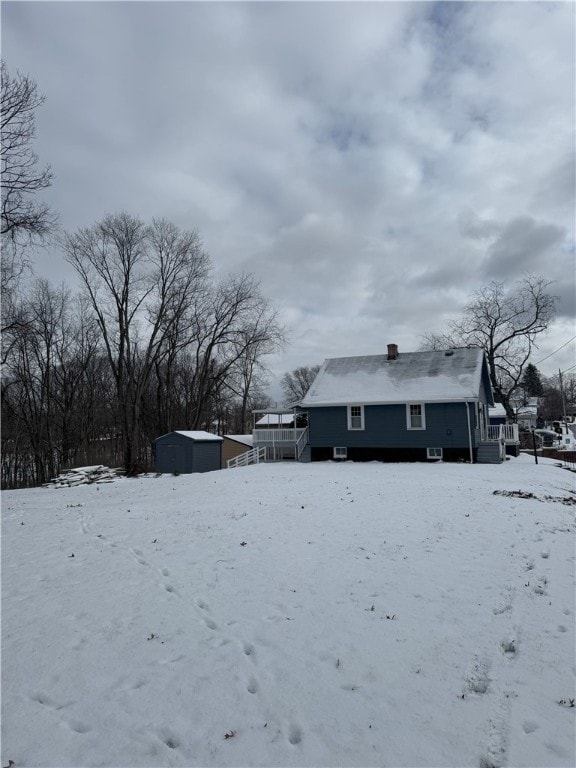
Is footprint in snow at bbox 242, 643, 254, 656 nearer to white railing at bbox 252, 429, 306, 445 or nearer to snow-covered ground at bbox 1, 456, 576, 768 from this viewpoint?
snow-covered ground at bbox 1, 456, 576, 768

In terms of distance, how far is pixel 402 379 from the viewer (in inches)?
936

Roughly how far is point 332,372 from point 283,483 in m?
12.8

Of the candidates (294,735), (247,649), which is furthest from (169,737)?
(247,649)

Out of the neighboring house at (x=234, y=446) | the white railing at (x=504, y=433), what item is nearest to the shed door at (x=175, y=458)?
the neighboring house at (x=234, y=446)

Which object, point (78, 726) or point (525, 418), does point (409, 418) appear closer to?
point (78, 726)

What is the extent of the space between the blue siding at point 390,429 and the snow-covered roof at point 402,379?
546 mm

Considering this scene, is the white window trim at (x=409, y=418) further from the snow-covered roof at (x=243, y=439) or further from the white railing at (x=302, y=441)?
the snow-covered roof at (x=243, y=439)

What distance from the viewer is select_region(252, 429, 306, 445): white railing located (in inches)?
973

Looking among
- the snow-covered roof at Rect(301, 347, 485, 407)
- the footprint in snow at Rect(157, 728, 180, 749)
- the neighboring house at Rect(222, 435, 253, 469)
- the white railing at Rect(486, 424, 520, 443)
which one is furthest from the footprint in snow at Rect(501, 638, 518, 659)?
the neighboring house at Rect(222, 435, 253, 469)

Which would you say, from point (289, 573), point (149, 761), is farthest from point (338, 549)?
point (149, 761)

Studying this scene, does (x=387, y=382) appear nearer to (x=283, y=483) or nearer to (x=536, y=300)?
(x=283, y=483)

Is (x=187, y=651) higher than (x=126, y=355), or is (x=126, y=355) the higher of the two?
(x=126, y=355)

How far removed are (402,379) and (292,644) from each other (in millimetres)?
20617

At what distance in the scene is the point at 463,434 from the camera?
2131 centimetres
